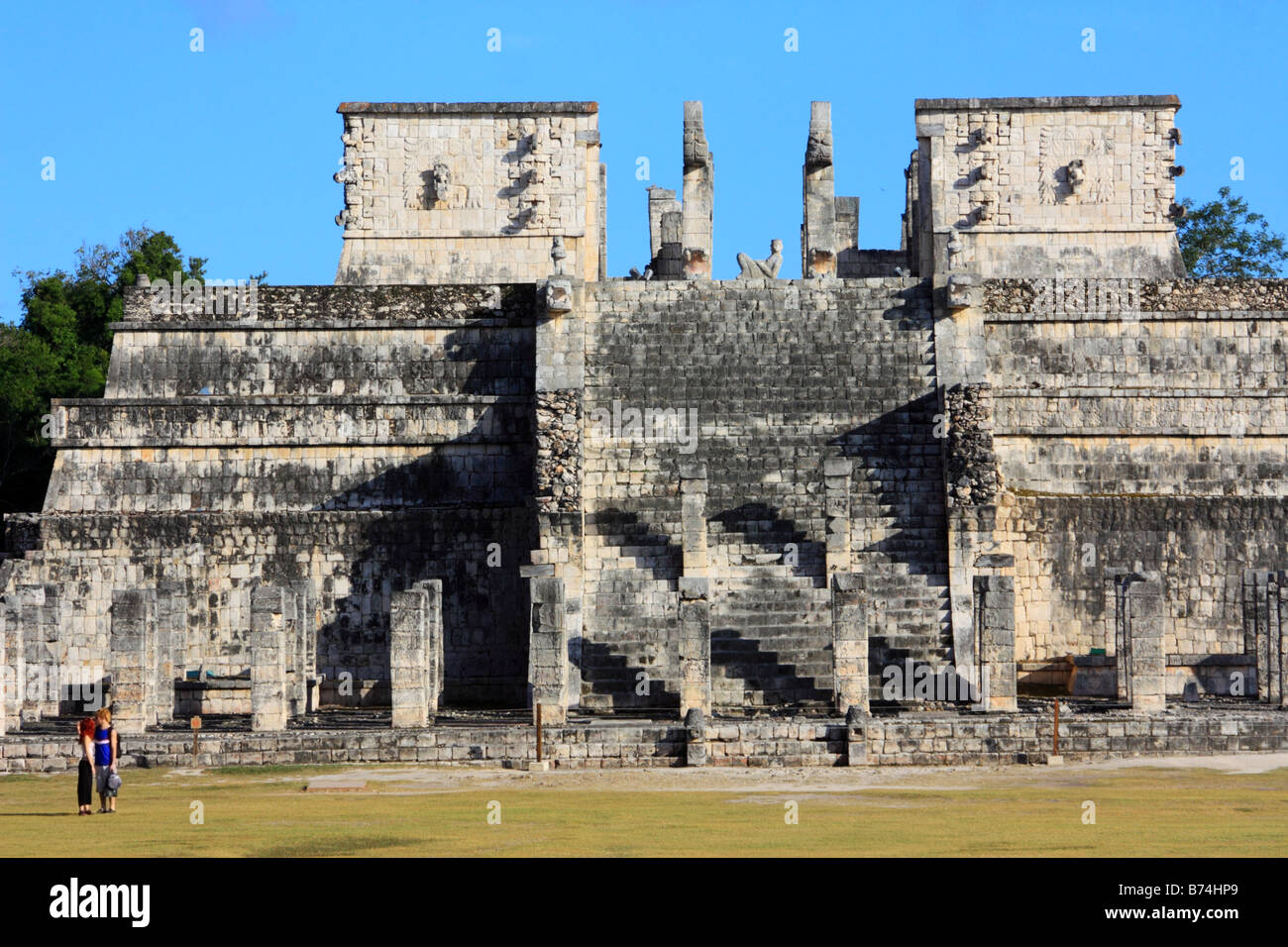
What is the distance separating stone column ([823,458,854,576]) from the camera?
2942cm

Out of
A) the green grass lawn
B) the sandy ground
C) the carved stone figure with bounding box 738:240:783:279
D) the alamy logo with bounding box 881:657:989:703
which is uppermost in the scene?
the carved stone figure with bounding box 738:240:783:279

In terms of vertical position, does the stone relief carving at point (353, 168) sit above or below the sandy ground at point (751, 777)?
above

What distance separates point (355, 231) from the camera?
135 feet

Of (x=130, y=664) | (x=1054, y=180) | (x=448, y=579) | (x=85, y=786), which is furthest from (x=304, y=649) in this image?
(x=1054, y=180)

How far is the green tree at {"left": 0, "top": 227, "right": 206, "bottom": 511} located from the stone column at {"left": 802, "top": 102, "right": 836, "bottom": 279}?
1590cm

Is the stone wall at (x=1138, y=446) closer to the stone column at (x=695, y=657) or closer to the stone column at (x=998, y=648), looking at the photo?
the stone column at (x=998, y=648)

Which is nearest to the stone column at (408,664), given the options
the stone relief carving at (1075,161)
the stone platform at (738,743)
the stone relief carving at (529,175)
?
the stone platform at (738,743)

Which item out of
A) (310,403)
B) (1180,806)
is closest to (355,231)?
(310,403)

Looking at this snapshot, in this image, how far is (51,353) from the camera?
49.5 meters

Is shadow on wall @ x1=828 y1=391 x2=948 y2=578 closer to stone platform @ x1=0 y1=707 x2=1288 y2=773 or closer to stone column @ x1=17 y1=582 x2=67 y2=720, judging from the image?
stone platform @ x1=0 y1=707 x2=1288 y2=773

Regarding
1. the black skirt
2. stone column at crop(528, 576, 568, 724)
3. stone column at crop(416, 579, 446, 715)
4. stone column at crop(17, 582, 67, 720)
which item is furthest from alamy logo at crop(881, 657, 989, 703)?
stone column at crop(17, 582, 67, 720)

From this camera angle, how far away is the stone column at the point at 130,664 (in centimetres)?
2702
